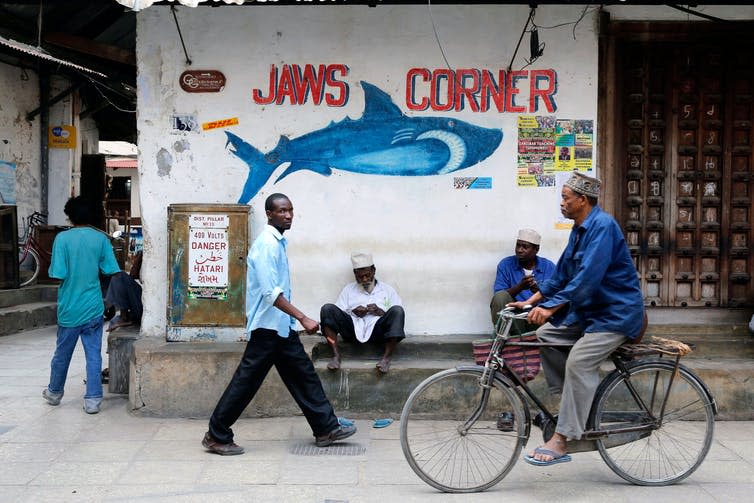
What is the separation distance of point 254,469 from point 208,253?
2.11 metres

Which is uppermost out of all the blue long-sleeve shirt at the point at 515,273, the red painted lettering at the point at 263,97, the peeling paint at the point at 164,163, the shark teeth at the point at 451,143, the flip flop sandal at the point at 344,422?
the red painted lettering at the point at 263,97

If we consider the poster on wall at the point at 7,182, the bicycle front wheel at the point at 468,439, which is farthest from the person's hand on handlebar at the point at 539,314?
the poster on wall at the point at 7,182

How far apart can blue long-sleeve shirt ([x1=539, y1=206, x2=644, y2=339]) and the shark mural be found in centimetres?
219

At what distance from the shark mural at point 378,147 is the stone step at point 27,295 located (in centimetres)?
573

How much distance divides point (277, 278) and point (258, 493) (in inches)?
52.7

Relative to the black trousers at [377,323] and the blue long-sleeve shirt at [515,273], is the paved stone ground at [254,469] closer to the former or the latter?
the black trousers at [377,323]

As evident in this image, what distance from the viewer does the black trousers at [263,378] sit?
202 inches

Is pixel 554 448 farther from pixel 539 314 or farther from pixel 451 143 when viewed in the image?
pixel 451 143

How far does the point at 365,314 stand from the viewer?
633cm

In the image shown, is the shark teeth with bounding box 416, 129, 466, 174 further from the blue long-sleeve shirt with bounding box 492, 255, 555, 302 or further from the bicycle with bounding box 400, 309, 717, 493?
the bicycle with bounding box 400, 309, 717, 493

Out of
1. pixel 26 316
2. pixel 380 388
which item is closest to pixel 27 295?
pixel 26 316

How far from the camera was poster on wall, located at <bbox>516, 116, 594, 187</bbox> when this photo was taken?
6625 millimetres

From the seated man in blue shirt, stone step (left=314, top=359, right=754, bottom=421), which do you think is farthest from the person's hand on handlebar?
stone step (left=314, top=359, right=754, bottom=421)

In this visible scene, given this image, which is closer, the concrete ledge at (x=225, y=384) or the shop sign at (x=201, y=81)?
the concrete ledge at (x=225, y=384)
